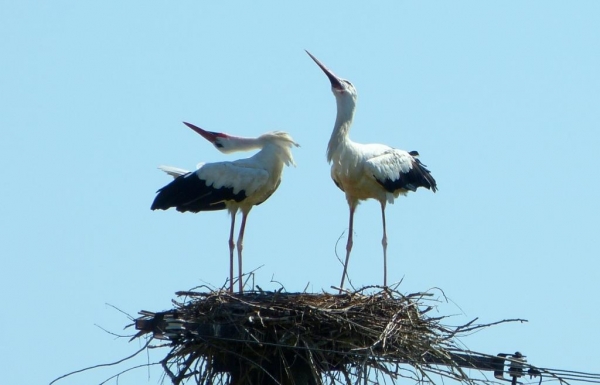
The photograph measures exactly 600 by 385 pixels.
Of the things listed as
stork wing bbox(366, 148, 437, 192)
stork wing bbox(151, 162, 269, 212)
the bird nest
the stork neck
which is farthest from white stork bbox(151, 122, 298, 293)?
the bird nest

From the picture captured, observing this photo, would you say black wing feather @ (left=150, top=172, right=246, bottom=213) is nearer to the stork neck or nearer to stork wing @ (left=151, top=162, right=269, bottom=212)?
stork wing @ (left=151, top=162, right=269, bottom=212)

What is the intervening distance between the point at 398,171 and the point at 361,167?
40cm

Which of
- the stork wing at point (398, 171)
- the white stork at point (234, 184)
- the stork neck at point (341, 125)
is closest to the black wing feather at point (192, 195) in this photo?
the white stork at point (234, 184)

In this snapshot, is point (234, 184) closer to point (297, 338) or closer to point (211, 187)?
point (211, 187)

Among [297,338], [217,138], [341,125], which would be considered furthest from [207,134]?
[297,338]

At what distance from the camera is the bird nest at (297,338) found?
9.22 m

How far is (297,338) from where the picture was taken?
31.2 ft

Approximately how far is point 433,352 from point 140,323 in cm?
197

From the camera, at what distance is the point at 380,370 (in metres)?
9.20

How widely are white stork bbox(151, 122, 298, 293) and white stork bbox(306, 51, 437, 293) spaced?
0.47 meters

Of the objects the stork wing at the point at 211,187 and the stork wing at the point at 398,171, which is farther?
the stork wing at the point at 398,171

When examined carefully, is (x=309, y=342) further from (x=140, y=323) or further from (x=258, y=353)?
(x=140, y=323)

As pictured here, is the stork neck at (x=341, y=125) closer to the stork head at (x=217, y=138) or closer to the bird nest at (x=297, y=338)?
the stork head at (x=217, y=138)

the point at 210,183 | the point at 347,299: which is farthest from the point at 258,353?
the point at 210,183
